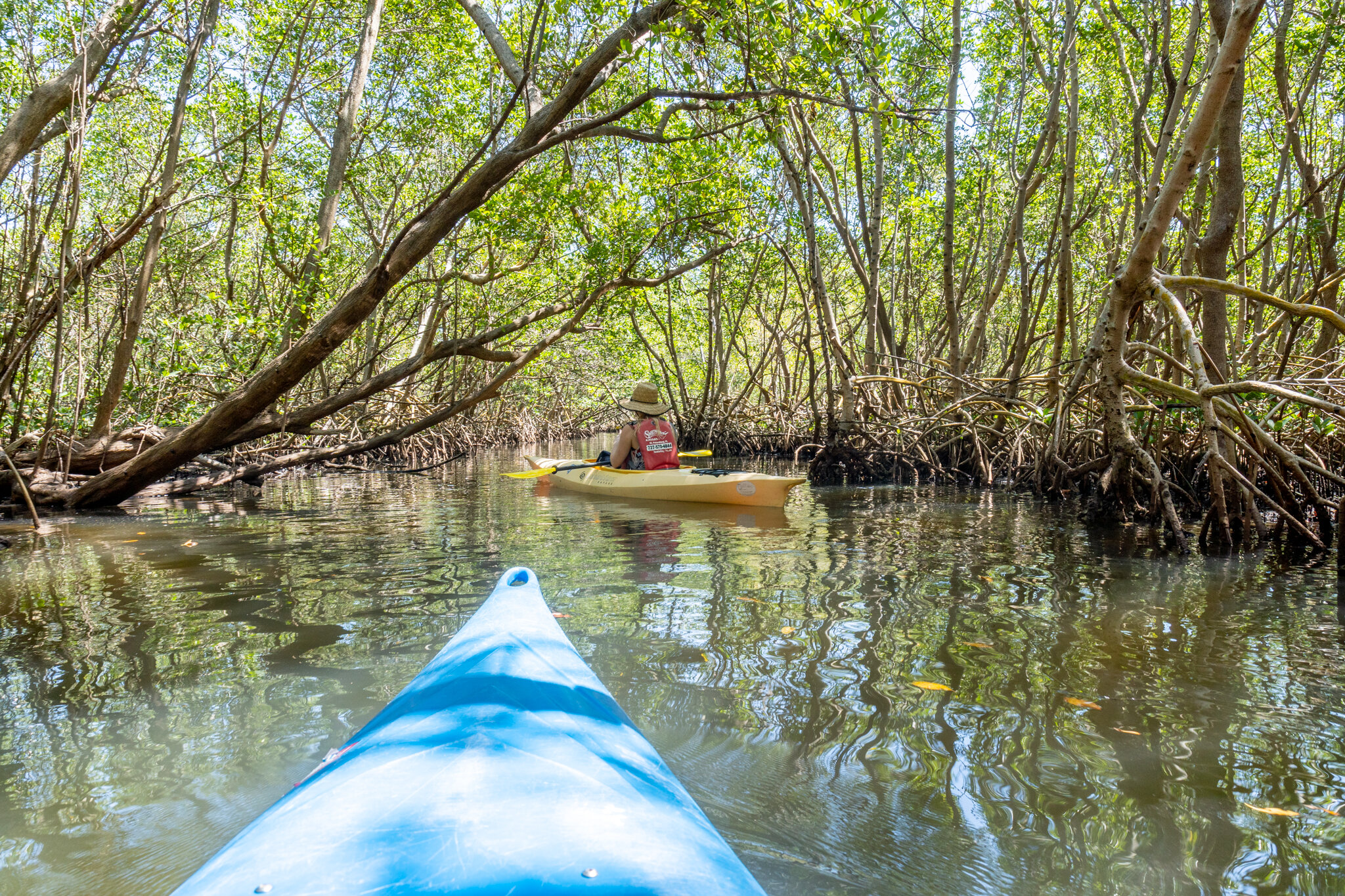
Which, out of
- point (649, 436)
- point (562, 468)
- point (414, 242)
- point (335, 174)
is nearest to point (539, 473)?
point (562, 468)

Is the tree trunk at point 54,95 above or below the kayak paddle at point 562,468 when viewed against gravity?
above

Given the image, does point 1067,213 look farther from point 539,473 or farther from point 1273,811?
point 1273,811

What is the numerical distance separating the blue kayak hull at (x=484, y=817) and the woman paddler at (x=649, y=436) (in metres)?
6.72

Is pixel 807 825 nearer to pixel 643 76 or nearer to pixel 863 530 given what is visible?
pixel 863 530

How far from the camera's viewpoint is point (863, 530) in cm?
618

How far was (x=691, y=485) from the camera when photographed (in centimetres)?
770

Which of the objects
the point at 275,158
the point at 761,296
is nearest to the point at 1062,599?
the point at 275,158

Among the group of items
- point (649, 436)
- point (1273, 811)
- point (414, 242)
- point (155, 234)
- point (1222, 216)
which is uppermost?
point (155, 234)

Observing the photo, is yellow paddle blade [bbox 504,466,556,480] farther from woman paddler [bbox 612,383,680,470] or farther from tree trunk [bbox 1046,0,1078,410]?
tree trunk [bbox 1046,0,1078,410]

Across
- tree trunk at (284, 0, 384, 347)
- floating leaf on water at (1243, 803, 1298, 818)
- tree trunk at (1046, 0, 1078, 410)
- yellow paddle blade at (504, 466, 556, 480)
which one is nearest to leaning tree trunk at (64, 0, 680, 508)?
tree trunk at (284, 0, 384, 347)

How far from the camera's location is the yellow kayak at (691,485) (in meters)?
7.27

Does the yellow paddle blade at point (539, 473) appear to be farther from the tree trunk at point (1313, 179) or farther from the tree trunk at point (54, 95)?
the tree trunk at point (1313, 179)

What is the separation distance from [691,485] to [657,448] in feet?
2.51

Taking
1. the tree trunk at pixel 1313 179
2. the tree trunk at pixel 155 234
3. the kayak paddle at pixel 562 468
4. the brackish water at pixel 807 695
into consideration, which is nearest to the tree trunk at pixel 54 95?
the tree trunk at pixel 155 234
